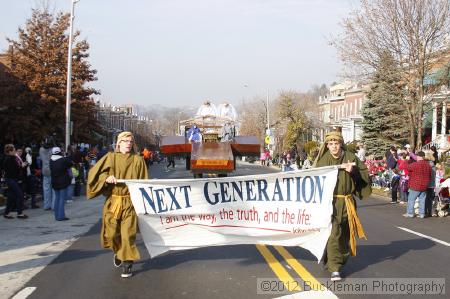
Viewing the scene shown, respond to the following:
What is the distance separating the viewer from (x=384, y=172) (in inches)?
904

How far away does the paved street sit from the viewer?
6473 millimetres

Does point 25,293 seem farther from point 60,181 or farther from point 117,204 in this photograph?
point 60,181

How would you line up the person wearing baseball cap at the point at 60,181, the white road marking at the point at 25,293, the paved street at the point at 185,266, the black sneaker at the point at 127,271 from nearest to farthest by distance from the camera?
1. the white road marking at the point at 25,293
2. the paved street at the point at 185,266
3. the black sneaker at the point at 127,271
4. the person wearing baseball cap at the point at 60,181

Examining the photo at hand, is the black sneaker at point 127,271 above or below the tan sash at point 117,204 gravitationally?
below

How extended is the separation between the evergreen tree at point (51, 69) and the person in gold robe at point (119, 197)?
25336 millimetres

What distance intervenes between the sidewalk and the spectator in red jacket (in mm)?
7760

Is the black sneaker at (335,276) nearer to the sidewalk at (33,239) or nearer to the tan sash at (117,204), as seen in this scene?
the tan sash at (117,204)

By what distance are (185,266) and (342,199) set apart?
92.2 inches

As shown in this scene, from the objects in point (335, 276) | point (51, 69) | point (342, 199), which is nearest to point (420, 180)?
point (342, 199)

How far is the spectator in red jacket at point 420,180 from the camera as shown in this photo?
45.2 ft

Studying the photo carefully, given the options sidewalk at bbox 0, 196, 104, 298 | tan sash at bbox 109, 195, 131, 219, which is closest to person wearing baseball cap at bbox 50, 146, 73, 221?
sidewalk at bbox 0, 196, 104, 298

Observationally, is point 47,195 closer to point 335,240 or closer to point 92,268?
point 92,268

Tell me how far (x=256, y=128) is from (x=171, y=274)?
7374 cm

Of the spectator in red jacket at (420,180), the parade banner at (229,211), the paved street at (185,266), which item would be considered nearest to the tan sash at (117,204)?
the parade banner at (229,211)
